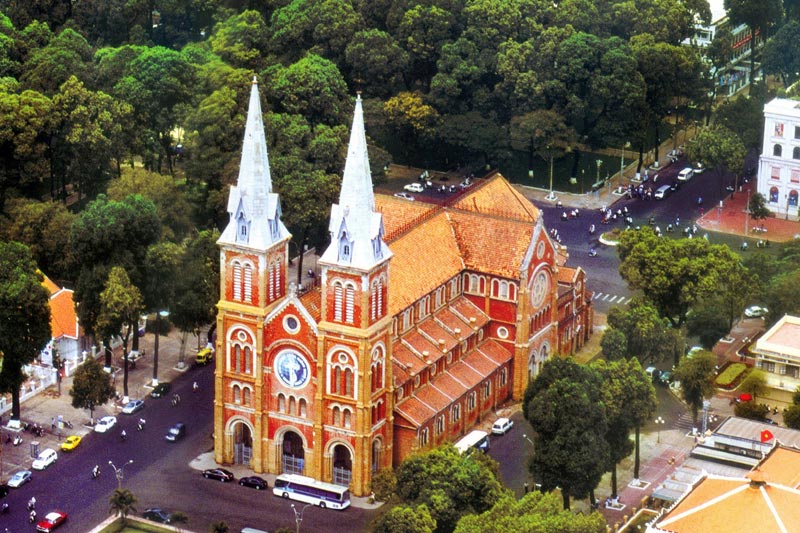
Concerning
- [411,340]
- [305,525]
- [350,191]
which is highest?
[350,191]

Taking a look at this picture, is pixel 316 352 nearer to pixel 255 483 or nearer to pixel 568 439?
pixel 255 483

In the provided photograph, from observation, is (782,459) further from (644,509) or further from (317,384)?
(317,384)

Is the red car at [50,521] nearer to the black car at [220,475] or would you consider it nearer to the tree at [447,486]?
the black car at [220,475]

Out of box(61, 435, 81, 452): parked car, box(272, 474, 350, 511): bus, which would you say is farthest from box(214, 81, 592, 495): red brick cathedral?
box(61, 435, 81, 452): parked car

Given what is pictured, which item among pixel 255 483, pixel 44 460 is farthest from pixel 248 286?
pixel 44 460

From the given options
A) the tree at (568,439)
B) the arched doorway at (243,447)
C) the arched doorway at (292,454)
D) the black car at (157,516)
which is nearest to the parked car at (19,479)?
the black car at (157,516)

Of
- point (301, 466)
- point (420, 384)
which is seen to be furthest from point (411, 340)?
point (301, 466)
